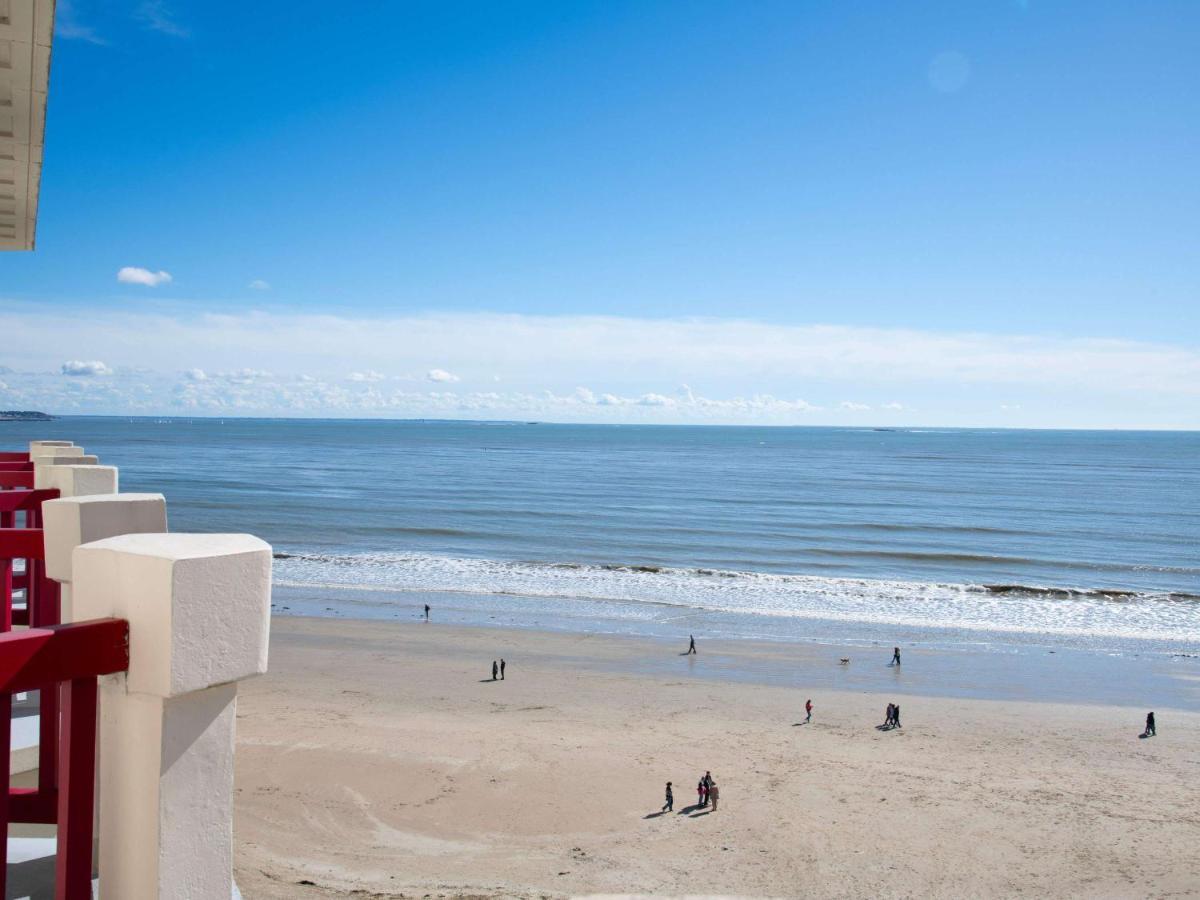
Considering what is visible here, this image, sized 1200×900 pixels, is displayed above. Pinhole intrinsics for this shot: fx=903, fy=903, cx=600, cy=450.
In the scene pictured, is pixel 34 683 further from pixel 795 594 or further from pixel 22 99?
pixel 795 594

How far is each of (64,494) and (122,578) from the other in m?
4.90

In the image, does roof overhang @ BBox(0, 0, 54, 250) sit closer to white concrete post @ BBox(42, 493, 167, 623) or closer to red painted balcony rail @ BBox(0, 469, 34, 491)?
red painted balcony rail @ BBox(0, 469, 34, 491)

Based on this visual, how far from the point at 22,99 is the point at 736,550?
46.8 meters

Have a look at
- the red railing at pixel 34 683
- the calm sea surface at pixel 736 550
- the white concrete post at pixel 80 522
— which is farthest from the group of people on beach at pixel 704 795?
the calm sea surface at pixel 736 550

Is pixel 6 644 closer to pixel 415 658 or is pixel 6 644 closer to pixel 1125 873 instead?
pixel 1125 873

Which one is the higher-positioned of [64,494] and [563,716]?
[64,494]

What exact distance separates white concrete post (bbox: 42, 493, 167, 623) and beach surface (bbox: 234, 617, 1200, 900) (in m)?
10.6

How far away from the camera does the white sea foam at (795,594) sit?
36438mm

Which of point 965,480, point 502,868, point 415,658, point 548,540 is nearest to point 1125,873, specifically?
point 502,868

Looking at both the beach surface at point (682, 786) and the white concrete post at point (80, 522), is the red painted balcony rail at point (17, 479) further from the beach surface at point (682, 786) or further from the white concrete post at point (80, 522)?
the beach surface at point (682, 786)

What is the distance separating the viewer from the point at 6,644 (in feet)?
7.71

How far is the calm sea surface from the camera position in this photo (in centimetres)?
3672

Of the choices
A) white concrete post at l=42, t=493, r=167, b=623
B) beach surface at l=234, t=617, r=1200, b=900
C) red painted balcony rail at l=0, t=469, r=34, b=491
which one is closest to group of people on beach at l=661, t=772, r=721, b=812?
beach surface at l=234, t=617, r=1200, b=900

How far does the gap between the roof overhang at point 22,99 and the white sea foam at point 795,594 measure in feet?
102
